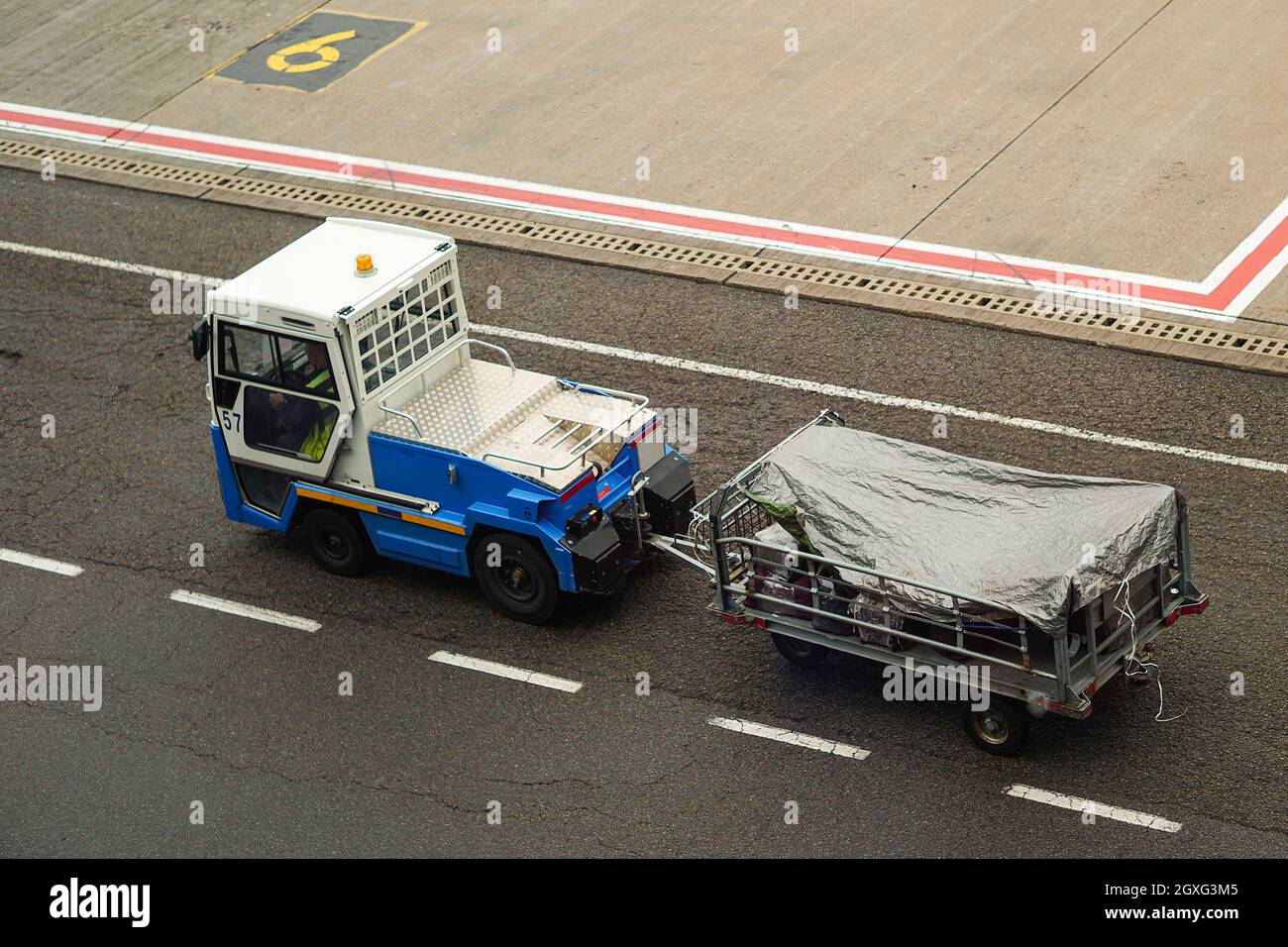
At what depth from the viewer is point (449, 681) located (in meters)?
11.4

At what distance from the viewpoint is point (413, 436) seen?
11.6m

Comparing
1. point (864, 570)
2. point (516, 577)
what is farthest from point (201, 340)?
Answer: point (864, 570)

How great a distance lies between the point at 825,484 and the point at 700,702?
5.40 feet

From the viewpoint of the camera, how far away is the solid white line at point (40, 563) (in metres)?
12.8

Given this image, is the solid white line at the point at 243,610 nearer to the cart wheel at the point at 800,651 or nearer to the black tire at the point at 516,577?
the black tire at the point at 516,577

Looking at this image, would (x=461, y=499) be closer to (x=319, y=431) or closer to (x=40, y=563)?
(x=319, y=431)

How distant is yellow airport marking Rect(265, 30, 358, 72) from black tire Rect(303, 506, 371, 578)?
31.2 feet

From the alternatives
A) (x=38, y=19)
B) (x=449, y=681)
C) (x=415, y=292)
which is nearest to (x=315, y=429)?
(x=415, y=292)

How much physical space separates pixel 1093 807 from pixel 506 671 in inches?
155

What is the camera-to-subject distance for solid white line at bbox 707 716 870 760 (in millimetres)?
10438

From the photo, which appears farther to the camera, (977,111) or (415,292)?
(977,111)


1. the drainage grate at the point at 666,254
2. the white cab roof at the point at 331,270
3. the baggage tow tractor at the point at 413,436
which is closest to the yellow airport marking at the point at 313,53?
the drainage grate at the point at 666,254

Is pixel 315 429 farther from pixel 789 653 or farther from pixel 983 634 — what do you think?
pixel 983 634

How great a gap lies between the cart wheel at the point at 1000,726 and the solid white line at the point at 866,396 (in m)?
3.52
